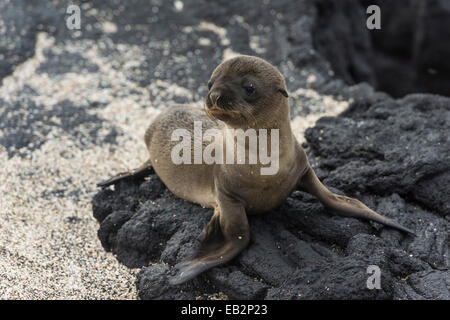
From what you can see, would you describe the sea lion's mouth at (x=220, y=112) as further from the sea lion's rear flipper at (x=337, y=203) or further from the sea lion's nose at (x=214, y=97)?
the sea lion's rear flipper at (x=337, y=203)

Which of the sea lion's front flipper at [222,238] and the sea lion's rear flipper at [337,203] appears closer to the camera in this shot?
the sea lion's front flipper at [222,238]

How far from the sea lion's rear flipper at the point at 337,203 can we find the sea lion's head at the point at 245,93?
2.55 ft

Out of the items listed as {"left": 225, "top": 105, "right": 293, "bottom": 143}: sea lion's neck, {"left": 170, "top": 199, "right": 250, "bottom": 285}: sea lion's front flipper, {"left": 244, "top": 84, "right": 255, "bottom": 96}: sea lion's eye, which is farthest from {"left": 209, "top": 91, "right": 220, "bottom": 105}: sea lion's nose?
{"left": 170, "top": 199, "right": 250, "bottom": 285}: sea lion's front flipper

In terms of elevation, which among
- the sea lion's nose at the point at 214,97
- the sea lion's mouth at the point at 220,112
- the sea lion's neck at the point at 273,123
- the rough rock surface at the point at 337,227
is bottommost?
the rough rock surface at the point at 337,227

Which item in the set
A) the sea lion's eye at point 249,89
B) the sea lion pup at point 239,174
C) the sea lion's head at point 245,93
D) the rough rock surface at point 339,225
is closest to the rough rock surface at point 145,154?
the rough rock surface at point 339,225

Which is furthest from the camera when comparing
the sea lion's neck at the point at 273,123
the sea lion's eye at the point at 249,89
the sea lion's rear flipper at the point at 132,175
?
the sea lion's rear flipper at the point at 132,175

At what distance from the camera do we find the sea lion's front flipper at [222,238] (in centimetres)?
377

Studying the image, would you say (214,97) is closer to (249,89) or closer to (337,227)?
(249,89)

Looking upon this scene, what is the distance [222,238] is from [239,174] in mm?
498

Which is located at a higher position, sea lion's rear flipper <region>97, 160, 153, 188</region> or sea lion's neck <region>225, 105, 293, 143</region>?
sea lion's neck <region>225, 105, 293, 143</region>

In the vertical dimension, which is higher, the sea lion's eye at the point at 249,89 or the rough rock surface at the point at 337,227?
the sea lion's eye at the point at 249,89

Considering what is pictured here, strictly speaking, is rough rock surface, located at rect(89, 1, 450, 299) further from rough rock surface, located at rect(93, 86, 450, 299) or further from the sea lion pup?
the sea lion pup

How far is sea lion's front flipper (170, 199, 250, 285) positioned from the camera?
3771 millimetres
